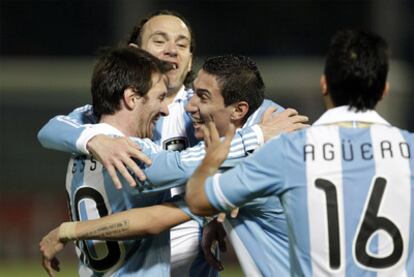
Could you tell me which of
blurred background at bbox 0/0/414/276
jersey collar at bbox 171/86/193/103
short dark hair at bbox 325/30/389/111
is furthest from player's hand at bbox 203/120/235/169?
blurred background at bbox 0/0/414/276

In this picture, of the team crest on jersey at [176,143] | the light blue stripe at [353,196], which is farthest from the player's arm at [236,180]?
the team crest on jersey at [176,143]

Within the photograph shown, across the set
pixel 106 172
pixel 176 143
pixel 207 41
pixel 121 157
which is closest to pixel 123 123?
pixel 106 172

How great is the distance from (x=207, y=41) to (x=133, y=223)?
40.5 ft

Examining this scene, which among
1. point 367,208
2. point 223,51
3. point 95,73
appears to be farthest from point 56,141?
point 223,51

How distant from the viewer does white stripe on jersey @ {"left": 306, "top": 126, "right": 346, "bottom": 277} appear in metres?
4.18

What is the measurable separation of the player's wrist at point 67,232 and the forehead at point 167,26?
1.90 meters

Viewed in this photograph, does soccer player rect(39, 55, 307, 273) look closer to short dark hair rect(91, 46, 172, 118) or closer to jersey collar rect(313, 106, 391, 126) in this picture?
short dark hair rect(91, 46, 172, 118)

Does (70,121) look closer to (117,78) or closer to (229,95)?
(117,78)

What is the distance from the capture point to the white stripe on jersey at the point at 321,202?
13.7 feet

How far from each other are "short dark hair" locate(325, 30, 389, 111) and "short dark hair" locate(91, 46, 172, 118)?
3.56 feet

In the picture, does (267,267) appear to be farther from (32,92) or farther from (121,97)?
(32,92)

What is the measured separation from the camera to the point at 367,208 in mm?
4180

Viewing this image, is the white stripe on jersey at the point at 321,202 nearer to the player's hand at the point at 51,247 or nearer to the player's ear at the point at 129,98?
the player's ear at the point at 129,98

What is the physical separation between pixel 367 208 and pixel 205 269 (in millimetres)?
1978
